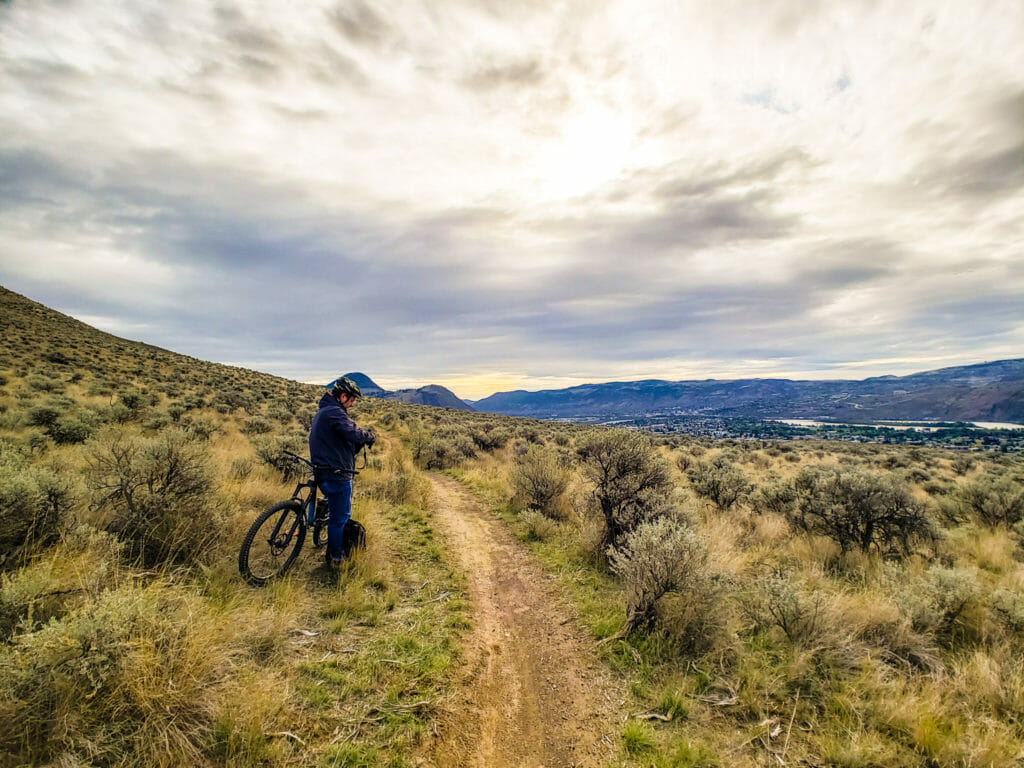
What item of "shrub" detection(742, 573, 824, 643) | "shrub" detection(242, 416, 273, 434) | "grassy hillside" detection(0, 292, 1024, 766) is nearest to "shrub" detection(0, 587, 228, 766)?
"grassy hillside" detection(0, 292, 1024, 766)

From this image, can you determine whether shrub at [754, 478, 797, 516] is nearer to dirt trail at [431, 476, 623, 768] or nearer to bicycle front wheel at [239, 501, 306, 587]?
dirt trail at [431, 476, 623, 768]

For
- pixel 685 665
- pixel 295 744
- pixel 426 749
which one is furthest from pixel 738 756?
pixel 295 744

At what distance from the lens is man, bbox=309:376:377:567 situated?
234 inches

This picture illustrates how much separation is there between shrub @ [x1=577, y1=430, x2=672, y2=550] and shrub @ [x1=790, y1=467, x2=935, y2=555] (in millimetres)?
3760

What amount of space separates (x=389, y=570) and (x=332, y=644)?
203 centimetres

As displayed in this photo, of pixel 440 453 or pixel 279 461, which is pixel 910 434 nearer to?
pixel 440 453

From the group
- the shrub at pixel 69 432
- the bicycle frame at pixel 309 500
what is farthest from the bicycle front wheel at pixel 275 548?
the shrub at pixel 69 432

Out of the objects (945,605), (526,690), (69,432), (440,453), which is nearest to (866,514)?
(945,605)

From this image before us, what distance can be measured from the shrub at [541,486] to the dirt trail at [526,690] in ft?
11.4

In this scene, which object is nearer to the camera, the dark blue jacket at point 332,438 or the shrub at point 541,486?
the dark blue jacket at point 332,438

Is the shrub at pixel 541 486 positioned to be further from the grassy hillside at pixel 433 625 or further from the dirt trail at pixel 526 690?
the dirt trail at pixel 526 690

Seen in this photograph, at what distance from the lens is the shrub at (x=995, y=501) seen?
1044 centimetres

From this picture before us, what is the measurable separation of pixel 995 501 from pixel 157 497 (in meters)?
18.6

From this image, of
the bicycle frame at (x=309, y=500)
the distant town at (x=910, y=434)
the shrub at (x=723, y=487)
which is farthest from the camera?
the distant town at (x=910, y=434)
